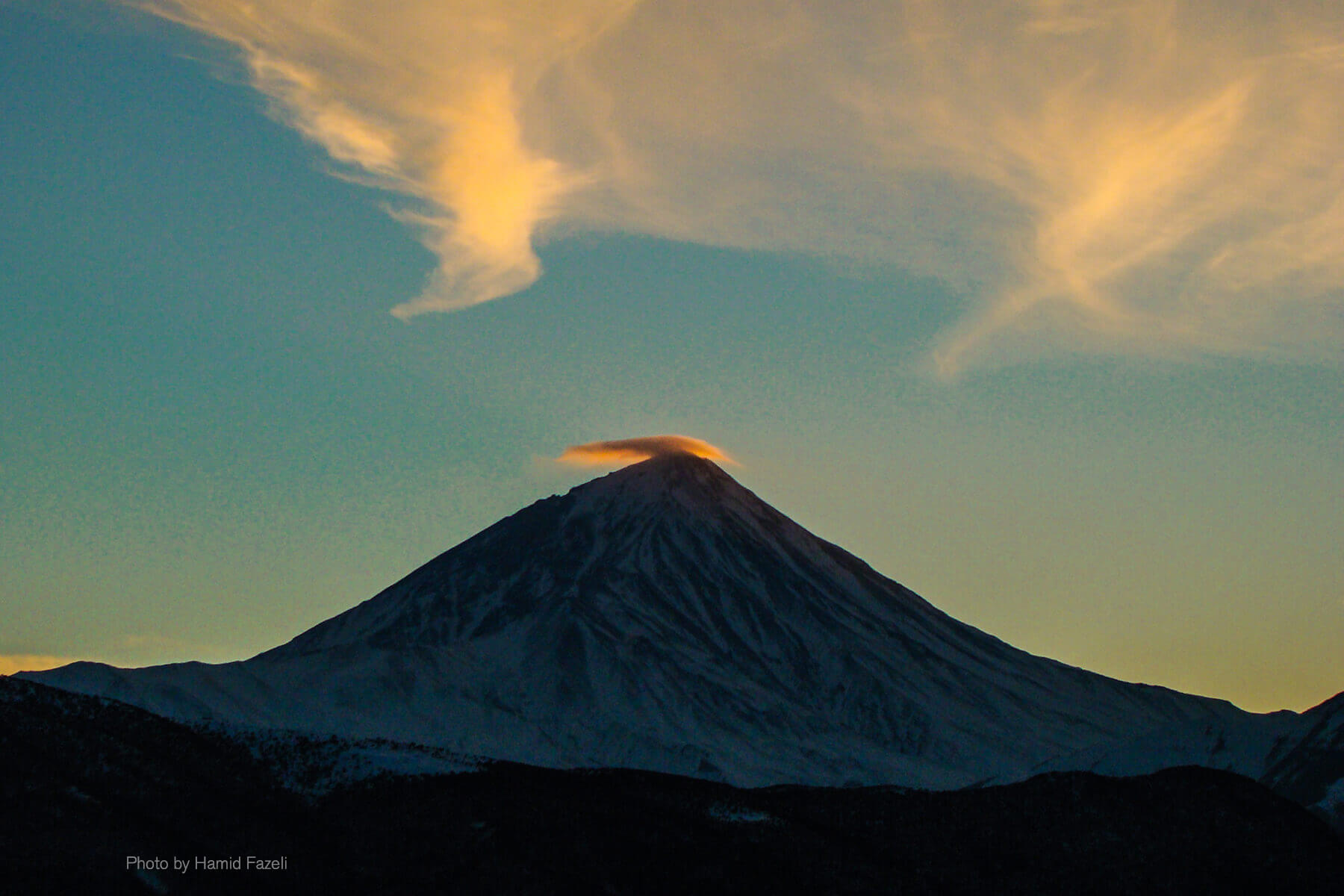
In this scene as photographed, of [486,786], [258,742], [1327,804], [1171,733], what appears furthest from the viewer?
[1171,733]

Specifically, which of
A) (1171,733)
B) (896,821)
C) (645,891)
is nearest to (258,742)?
(645,891)

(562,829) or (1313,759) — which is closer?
(562,829)

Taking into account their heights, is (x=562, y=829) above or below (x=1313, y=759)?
below

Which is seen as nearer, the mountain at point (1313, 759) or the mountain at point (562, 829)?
the mountain at point (562, 829)

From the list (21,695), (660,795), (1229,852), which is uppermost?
(21,695)

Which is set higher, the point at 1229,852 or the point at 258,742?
the point at 258,742

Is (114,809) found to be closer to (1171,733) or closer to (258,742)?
(258,742)

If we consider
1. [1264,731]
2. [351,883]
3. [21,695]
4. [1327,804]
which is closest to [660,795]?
[351,883]

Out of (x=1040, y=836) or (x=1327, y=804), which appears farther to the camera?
(x=1327, y=804)

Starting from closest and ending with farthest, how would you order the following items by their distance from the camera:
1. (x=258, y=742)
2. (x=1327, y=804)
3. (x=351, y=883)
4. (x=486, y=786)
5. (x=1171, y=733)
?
(x=351, y=883)
(x=486, y=786)
(x=258, y=742)
(x=1327, y=804)
(x=1171, y=733)

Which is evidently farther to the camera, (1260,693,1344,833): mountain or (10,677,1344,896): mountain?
(1260,693,1344,833): mountain
